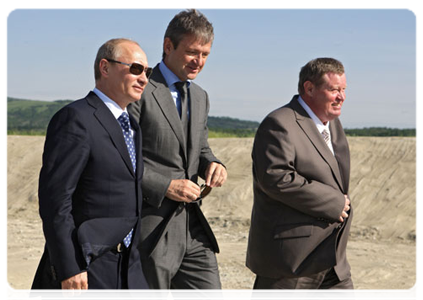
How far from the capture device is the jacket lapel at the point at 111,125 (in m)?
3.38

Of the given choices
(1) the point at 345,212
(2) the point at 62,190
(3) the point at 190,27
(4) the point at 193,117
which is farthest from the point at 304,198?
(2) the point at 62,190

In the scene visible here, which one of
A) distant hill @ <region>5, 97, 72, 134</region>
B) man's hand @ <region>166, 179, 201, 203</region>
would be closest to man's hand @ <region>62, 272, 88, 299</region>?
man's hand @ <region>166, 179, 201, 203</region>

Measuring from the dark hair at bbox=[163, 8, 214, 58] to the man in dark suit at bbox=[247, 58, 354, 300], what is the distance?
628mm

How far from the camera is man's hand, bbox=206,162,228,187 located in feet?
14.0

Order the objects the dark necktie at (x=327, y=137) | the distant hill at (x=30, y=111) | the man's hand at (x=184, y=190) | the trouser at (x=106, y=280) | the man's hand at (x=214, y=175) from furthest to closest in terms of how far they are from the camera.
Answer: the distant hill at (x=30, y=111) < the dark necktie at (x=327, y=137) < the man's hand at (x=214, y=175) < the man's hand at (x=184, y=190) < the trouser at (x=106, y=280)

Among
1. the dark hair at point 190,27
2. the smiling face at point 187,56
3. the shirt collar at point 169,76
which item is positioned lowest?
the shirt collar at point 169,76

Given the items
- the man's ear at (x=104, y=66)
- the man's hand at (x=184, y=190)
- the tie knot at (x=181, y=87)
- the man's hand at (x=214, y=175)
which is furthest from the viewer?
the tie knot at (x=181, y=87)

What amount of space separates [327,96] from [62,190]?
71.5 inches

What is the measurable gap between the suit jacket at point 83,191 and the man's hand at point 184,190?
0.66 meters

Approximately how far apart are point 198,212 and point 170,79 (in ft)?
2.68

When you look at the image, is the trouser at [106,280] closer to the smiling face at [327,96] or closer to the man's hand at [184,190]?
the man's hand at [184,190]

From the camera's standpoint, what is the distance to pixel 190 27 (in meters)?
4.20

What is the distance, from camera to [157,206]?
4215 millimetres

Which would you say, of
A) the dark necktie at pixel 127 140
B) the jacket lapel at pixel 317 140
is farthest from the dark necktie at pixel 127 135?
the jacket lapel at pixel 317 140
